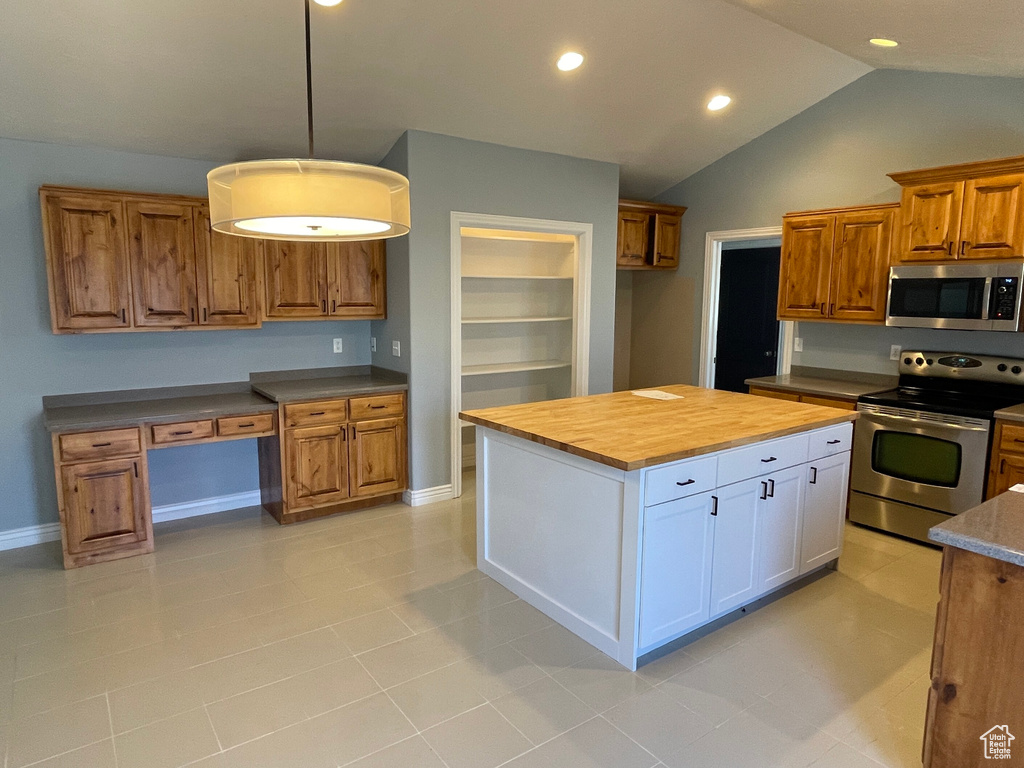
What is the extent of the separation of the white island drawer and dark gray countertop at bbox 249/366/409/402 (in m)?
Answer: 2.26

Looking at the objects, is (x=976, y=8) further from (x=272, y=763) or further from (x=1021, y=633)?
(x=272, y=763)

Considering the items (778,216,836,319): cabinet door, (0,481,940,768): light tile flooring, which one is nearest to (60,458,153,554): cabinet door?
(0,481,940,768): light tile flooring

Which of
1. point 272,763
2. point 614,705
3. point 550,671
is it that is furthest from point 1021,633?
point 272,763

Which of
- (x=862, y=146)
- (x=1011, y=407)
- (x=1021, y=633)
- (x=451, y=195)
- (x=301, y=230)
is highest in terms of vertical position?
(x=862, y=146)

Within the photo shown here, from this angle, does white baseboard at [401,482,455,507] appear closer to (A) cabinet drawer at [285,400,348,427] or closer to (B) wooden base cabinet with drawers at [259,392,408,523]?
(B) wooden base cabinet with drawers at [259,392,408,523]

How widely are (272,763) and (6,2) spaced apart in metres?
3.01

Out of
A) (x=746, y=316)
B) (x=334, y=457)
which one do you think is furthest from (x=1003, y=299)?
(x=334, y=457)

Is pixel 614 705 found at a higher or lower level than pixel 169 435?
lower

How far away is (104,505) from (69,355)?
3.14 ft

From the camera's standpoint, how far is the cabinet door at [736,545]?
8.83ft

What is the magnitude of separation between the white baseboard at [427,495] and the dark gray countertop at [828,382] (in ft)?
7.49

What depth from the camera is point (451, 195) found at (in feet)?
13.9

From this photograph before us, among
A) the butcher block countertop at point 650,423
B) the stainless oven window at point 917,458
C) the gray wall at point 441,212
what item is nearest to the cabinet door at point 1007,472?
the stainless oven window at point 917,458

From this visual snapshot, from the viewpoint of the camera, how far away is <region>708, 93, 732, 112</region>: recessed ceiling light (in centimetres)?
432
